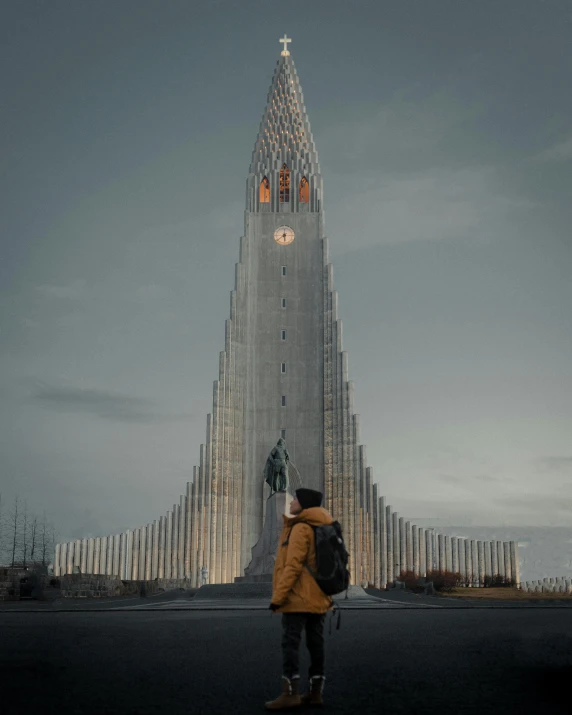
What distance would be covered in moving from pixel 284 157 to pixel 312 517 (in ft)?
176

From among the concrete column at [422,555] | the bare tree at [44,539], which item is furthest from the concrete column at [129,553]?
the concrete column at [422,555]

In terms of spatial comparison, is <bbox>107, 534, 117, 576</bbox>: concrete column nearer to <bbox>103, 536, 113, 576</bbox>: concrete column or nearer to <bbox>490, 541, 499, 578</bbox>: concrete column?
<bbox>103, 536, 113, 576</bbox>: concrete column

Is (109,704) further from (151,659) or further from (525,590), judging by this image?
(525,590)

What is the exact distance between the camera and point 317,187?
187 feet

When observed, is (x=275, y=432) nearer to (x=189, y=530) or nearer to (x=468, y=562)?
(x=189, y=530)

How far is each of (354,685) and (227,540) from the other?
4591cm

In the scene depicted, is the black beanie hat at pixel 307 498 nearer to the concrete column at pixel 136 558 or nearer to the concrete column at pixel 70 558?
the concrete column at pixel 136 558

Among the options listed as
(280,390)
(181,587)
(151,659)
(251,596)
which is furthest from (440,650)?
(280,390)

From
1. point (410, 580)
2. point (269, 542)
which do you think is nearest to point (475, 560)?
point (410, 580)

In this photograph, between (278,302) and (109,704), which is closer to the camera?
(109,704)

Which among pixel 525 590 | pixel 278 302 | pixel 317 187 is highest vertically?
pixel 317 187

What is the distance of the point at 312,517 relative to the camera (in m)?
5.91

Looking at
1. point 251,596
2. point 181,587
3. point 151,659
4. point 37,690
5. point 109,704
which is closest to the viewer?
point 109,704

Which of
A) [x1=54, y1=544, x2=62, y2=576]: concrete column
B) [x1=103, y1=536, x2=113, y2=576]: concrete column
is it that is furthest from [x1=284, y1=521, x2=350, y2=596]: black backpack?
[x1=54, y1=544, x2=62, y2=576]: concrete column
